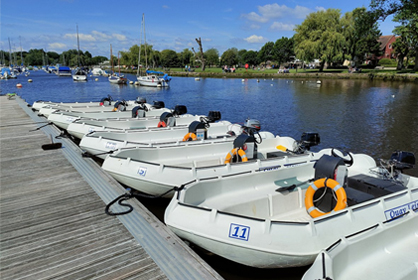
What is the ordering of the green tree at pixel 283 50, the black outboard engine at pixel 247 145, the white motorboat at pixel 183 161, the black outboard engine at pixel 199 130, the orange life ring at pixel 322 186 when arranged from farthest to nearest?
the green tree at pixel 283 50 → the black outboard engine at pixel 199 130 → the black outboard engine at pixel 247 145 → the white motorboat at pixel 183 161 → the orange life ring at pixel 322 186

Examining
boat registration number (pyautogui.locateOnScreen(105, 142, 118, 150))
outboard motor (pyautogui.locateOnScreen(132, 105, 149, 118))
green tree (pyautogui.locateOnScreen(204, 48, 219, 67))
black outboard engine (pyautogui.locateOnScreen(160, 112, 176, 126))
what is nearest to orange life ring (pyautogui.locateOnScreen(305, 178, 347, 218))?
boat registration number (pyautogui.locateOnScreen(105, 142, 118, 150))

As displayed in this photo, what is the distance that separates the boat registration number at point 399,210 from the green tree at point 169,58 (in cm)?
11282

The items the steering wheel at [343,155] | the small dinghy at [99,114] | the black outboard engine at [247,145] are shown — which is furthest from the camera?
the small dinghy at [99,114]

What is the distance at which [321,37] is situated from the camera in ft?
192

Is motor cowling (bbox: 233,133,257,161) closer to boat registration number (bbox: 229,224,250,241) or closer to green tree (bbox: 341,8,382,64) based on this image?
boat registration number (bbox: 229,224,250,241)

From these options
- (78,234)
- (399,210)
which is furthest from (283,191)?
(78,234)

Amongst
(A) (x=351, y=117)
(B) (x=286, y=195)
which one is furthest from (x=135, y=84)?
(B) (x=286, y=195)

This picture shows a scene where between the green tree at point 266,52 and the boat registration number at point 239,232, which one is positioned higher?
the green tree at point 266,52

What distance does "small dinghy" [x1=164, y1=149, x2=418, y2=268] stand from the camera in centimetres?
427

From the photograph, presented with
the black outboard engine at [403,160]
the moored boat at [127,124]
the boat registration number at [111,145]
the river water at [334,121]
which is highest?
the black outboard engine at [403,160]

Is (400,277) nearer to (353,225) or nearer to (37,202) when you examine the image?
(353,225)

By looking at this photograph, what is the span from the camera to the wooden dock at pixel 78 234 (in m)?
3.89

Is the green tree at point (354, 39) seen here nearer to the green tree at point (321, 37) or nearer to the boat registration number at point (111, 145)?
the green tree at point (321, 37)

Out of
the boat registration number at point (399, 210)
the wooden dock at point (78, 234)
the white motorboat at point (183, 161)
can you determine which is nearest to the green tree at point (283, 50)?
the white motorboat at point (183, 161)
